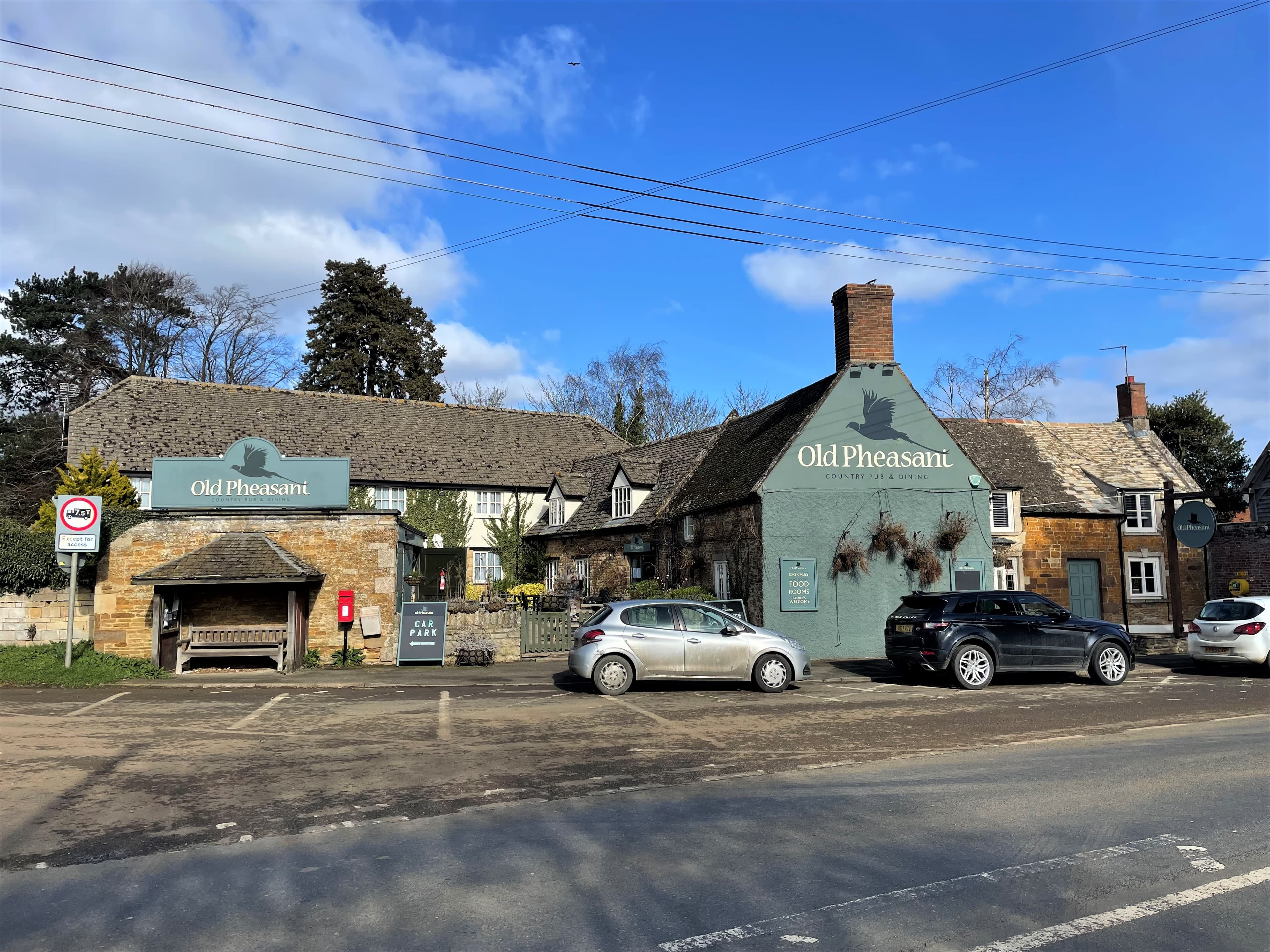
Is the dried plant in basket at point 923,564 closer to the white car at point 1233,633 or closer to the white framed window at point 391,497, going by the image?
the white car at point 1233,633

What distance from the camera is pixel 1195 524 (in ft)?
69.3

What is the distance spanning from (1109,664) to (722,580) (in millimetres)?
9415

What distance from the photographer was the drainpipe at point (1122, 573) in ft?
93.0

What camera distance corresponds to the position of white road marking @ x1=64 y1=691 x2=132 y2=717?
12898 mm

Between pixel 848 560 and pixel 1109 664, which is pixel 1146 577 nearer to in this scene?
pixel 848 560

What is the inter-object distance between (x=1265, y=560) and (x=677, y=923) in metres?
33.9

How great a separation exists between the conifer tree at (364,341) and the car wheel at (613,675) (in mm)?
A: 38672

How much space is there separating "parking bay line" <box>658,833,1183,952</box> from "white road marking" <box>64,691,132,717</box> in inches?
464

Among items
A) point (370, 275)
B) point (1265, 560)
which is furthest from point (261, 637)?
point (370, 275)

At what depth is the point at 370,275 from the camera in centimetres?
5206

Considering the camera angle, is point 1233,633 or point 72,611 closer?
point 72,611

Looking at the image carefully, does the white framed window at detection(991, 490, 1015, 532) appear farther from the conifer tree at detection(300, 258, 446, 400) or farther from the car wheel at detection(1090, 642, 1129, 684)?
the conifer tree at detection(300, 258, 446, 400)

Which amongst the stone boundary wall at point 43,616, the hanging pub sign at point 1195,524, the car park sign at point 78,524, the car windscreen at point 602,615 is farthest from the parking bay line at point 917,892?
the stone boundary wall at point 43,616

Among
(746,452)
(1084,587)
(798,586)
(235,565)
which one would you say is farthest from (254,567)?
(1084,587)
